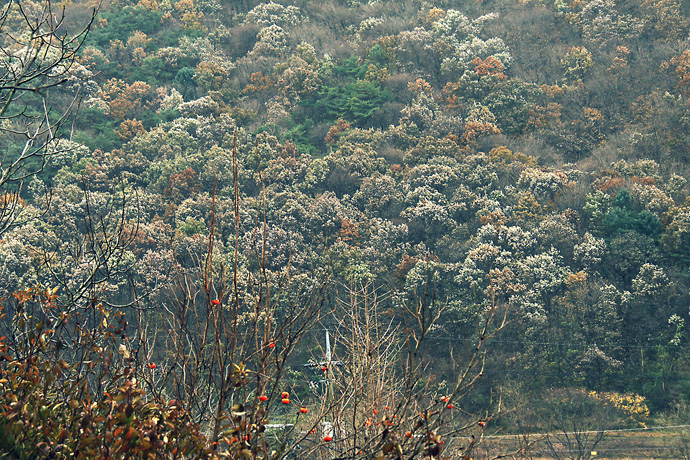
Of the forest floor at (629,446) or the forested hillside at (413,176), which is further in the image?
the forested hillside at (413,176)

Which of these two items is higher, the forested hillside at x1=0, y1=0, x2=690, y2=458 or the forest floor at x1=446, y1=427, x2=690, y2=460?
the forested hillside at x1=0, y1=0, x2=690, y2=458

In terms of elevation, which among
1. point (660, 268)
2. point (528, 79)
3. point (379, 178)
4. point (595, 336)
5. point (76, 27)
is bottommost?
point (595, 336)

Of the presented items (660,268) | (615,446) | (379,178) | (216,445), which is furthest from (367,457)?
(379,178)

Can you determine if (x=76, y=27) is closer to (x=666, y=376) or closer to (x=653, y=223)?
(x=653, y=223)

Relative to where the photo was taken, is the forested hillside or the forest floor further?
the forested hillside

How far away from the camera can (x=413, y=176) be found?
28750mm

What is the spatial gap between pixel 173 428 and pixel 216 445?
201 mm

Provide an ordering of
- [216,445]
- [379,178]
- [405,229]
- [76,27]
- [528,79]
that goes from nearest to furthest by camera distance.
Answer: [216,445], [405,229], [379,178], [528,79], [76,27]

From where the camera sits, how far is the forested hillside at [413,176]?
73.5 ft

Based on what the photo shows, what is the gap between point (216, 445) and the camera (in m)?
2.74

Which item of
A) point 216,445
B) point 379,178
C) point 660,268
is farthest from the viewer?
point 379,178

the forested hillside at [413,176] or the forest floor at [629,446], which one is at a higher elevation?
the forested hillside at [413,176]

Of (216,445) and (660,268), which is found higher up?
(216,445)

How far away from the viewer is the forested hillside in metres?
22.4
